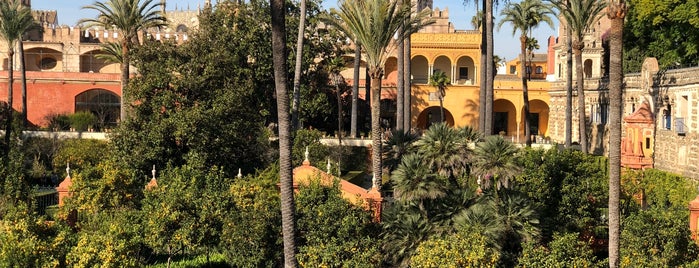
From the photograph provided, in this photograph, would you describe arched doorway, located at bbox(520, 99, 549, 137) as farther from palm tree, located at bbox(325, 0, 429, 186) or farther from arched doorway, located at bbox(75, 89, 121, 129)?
palm tree, located at bbox(325, 0, 429, 186)

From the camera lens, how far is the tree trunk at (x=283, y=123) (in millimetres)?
15266

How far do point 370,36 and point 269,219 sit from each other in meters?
5.88

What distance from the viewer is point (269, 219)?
17797 millimetres

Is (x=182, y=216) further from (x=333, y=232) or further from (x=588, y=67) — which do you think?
(x=588, y=67)

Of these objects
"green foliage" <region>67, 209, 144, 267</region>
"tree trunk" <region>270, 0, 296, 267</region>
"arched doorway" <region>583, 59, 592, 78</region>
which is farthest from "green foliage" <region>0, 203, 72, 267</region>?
"arched doorway" <region>583, 59, 592, 78</region>

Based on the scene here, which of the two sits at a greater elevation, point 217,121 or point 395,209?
point 217,121

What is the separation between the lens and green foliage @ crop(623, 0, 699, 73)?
3061 centimetres

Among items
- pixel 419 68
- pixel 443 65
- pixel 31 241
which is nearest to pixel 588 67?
pixel 443 65

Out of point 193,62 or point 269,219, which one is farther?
point 193,62

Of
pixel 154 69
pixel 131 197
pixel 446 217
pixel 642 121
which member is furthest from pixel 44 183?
pixel 642 121

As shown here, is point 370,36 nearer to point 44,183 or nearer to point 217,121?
point 217,121

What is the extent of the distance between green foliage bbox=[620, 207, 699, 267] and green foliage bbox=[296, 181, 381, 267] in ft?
18.2

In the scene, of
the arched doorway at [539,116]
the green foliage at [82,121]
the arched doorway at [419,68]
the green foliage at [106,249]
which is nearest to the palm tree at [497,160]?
the green foliage at [106,249]

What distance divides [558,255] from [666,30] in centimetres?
2043
